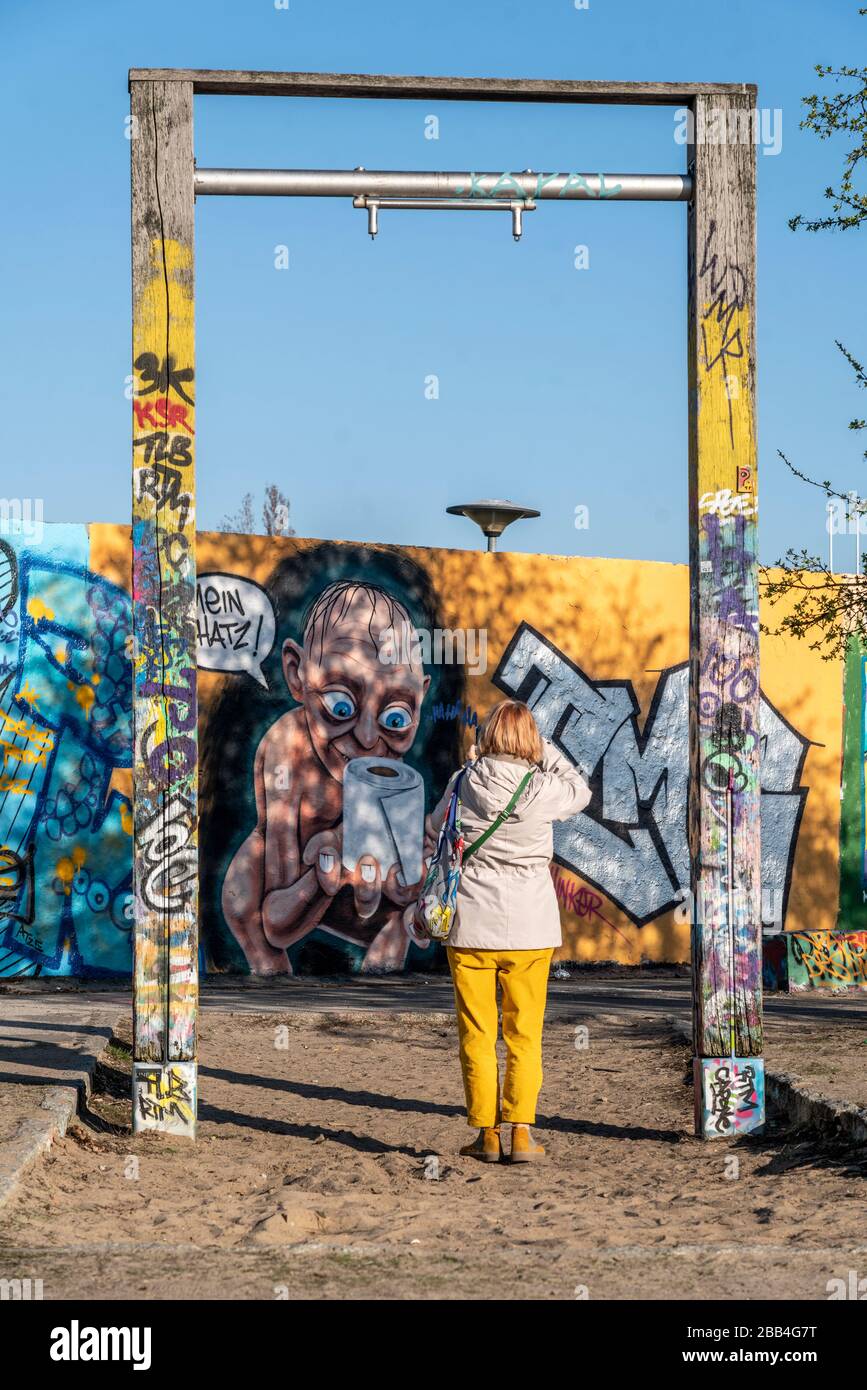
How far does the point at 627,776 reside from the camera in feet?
44.1

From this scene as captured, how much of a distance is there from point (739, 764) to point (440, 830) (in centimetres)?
125

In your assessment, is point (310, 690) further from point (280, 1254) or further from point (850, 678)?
point (280, 1254)

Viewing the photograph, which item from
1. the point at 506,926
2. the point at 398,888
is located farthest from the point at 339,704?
the point at 506,926

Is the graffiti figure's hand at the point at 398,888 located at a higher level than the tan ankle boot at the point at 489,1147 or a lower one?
higher

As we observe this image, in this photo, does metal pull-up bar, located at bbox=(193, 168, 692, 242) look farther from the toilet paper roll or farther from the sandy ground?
the toilet paper roll

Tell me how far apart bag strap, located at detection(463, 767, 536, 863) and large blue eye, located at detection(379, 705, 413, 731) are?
6.43 meters

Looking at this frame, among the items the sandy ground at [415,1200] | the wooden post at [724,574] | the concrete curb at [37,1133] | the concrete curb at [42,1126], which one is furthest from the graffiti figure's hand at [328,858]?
the wooden post at [724,574]

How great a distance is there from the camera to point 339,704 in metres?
12.3

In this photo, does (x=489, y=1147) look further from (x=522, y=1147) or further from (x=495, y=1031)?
(x=495, y=1031)

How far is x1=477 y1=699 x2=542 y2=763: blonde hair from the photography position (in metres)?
6.01

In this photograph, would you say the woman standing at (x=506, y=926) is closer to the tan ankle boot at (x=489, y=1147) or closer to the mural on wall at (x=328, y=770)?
the tan ankle boot at (x=489, y=1147)

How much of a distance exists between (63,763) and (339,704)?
2.20 meters

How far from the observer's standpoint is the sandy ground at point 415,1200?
13.5 ft

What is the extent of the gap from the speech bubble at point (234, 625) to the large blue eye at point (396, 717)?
39.7 inches
